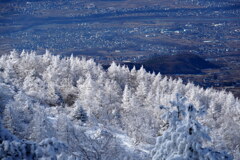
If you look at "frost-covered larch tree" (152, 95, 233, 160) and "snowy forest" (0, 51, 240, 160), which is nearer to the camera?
"frost-covered larch tree" (152, 95, 233, 160)

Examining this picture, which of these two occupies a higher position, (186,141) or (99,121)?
(186,141)

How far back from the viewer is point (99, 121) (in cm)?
5072

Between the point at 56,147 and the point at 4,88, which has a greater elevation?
the point at 56,147

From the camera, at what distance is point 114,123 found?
52.2 metres

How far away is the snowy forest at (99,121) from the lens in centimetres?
988

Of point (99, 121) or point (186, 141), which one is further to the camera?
point (99, 121)

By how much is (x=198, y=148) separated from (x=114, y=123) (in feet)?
141

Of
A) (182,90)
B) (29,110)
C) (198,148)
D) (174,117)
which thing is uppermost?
(174,117)

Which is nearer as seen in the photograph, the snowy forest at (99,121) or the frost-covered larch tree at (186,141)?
the frost-covered larch tree at (186,141)

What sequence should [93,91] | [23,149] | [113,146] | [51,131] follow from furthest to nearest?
[93,91], [51,131], [113,146], [23,149]

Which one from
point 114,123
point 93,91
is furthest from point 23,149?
point 93,91

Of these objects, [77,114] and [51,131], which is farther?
[77,114]

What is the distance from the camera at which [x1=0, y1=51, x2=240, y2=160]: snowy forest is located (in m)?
9.88

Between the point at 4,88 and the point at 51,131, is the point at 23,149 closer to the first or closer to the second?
the point at 51,131
